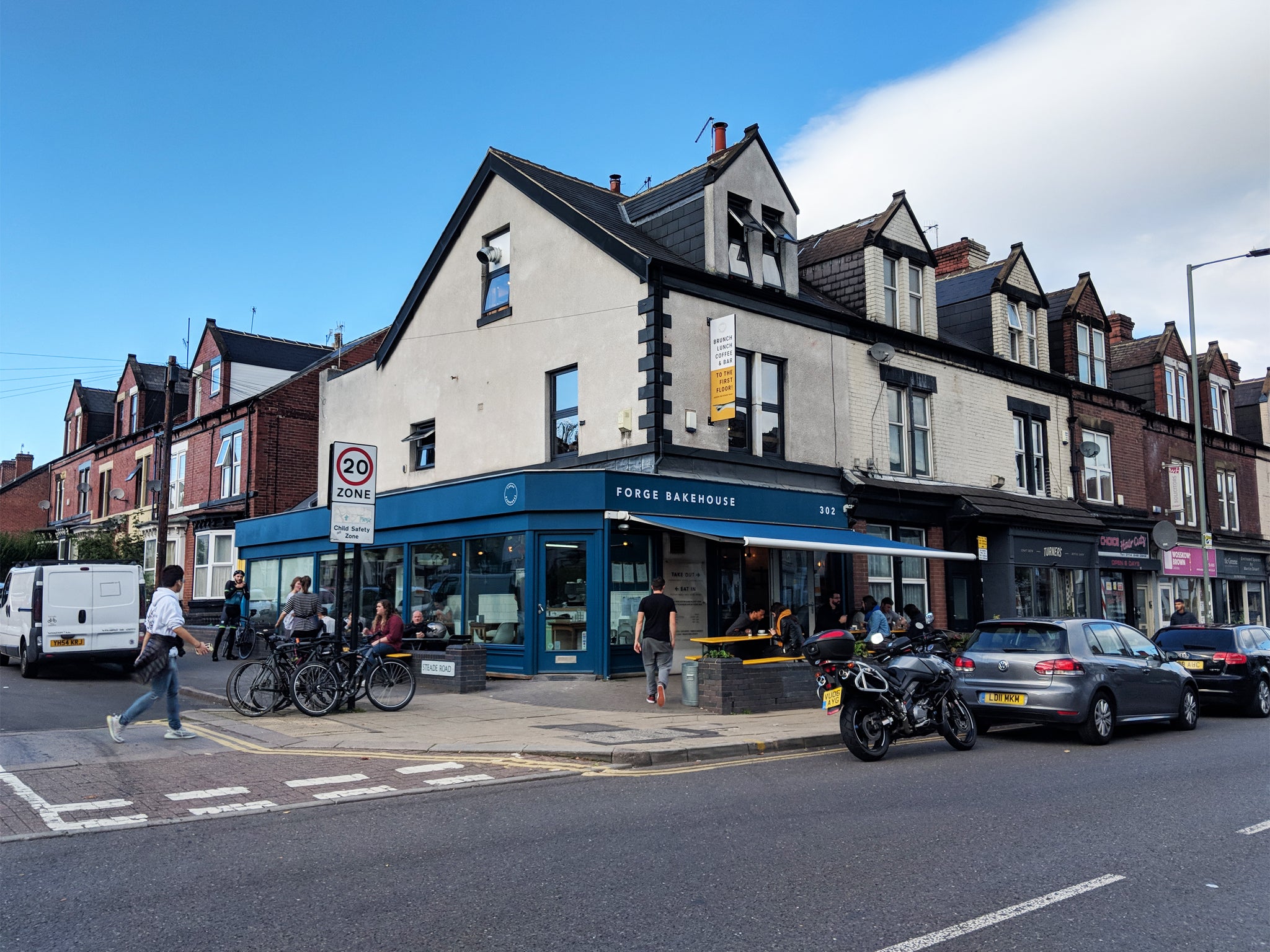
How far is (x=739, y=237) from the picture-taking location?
792 inches

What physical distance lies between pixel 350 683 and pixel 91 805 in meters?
5.53

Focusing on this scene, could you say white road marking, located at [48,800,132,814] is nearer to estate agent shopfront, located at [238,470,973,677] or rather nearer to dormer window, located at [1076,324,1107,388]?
estate agent shopfront, located at [238,470,973,677]

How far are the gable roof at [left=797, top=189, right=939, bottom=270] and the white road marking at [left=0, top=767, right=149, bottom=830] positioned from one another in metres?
18.4

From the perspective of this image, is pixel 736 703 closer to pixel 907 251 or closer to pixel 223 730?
pixel 223 730

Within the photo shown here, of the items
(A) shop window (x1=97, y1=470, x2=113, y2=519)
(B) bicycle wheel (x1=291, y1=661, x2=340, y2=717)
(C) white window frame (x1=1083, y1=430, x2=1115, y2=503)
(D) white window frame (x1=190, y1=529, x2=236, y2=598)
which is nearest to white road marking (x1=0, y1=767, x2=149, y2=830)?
(B) bicycle wheel (x1=291, y1=661, x2=340, y2=717)

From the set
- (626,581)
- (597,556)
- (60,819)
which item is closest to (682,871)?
(60,819)

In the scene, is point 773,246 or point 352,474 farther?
point 773,246

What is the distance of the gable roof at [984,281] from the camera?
26.2 meters

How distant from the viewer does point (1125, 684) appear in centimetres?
1223

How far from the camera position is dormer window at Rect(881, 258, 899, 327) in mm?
23016


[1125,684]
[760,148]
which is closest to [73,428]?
[760,148]

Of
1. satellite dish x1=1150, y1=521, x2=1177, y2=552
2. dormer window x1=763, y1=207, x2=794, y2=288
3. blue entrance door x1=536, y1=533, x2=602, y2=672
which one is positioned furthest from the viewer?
satellite dish x1=1150, y1=521, x2=1177, y2=552

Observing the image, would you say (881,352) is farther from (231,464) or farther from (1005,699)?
(231,464)

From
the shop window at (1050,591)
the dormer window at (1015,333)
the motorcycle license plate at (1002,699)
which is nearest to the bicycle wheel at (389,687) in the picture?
the motorcycle license plate at (1002,699)
